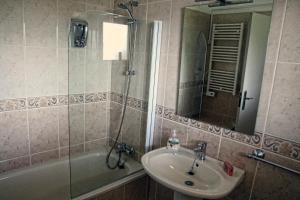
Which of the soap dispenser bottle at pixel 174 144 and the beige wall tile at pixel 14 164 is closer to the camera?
the soap dispenser bottle at pixel 174 144

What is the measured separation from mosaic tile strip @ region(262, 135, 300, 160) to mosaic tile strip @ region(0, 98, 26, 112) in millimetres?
1879

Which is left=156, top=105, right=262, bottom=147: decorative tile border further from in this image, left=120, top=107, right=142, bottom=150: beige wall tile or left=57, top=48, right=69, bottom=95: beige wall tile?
left=57, top=48, right=69, bottom=95: beige wall tile

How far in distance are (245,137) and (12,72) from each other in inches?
71.9

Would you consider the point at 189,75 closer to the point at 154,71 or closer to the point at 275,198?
the point at 154,71

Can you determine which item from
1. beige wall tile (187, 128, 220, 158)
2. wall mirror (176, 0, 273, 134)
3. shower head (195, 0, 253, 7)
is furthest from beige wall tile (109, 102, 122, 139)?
shower head (195, 0, 253, 7)

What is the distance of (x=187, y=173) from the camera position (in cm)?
158

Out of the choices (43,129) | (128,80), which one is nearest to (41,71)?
(43,129)

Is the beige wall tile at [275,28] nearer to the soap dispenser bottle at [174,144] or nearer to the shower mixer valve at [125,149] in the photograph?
the soap dispenser bottle at [174,144]

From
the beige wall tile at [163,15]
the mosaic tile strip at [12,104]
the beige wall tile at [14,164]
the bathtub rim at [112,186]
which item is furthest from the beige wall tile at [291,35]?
Result: the beige wall tile at [14,164]

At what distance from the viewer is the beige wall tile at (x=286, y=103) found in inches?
47.0

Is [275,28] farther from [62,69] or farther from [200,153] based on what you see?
[62,69]

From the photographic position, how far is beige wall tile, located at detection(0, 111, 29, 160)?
1.84 meters

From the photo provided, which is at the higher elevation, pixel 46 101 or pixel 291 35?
pixel 291 35

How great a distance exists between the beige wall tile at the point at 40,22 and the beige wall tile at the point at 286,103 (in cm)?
178
